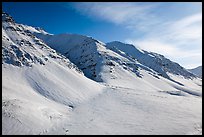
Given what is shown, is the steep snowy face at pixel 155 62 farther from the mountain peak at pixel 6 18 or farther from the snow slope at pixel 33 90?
the snow slope at pixel 33 90

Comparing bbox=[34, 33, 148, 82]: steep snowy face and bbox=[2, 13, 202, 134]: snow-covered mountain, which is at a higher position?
bbox=[34, 33, 148, 82]: steep snowy face

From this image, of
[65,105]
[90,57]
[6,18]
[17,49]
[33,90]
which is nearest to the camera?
[65,105]

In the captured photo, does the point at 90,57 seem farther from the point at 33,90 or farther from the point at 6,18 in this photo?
the point at 33,90

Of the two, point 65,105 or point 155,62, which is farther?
point 155,62

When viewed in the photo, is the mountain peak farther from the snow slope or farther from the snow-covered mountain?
the snow slope

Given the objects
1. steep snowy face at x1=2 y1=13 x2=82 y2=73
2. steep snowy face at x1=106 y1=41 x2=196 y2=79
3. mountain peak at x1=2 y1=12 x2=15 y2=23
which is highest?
steep snowy face at x1=106 y1=41 x2=196 y2=79

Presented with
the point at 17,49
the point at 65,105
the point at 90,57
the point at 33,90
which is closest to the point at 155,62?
the point at 90,57

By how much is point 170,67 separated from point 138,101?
11992 cm

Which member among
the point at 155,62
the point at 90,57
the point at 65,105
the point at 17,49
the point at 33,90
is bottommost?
the point at 65,105

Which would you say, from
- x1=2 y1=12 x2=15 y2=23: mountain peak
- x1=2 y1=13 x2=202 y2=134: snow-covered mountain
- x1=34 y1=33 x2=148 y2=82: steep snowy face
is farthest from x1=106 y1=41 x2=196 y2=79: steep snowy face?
x1=2 y1=13 x2=202 y2=134: snow-covered mountain

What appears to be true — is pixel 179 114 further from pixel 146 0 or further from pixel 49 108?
pixel 146 0

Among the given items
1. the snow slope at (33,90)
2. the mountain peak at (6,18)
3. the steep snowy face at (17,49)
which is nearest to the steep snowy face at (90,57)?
the steep snowy face at (17,49)

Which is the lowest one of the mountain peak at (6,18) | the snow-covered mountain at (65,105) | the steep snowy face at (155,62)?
the snow-covered mountain at (65,105)

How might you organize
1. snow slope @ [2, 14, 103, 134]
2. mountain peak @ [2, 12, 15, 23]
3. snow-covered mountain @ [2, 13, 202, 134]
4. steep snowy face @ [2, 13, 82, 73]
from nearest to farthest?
snow slope @ [2, 14, 103, 134], snow-covered mountain @ [2, 13, 202, 134], steep snowy face @ [2, 13, 82, 73], mountain peak @ [2, 12, 15, 23]
